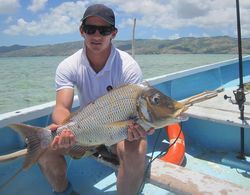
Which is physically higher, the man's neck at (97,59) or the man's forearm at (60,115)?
the man's neck at (97,59)

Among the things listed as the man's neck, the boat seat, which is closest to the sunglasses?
the man's neck

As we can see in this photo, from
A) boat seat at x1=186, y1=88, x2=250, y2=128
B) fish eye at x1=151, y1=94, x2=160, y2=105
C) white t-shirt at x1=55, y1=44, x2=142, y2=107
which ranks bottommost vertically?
boat seat at x1=186, y1=88, x2=250, y2=128

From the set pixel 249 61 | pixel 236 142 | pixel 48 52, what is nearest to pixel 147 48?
pixel 48 52

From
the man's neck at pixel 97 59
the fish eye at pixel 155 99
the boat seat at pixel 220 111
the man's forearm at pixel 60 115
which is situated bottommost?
the boat seat at pixel 220 111

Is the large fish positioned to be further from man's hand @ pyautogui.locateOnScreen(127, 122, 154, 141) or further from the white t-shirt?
the white t-shirt

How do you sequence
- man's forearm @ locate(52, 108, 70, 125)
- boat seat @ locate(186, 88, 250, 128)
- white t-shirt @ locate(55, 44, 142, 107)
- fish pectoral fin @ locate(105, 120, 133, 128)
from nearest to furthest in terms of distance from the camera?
fish pectoral fin @ locate(105, 120, 133, 128) → man's forearm @ locate(52, 108, 70, 125) → white t-shirt @ locate(55, 44, 142, 107) → boat seat @ locate(186, 88, 250, 128)

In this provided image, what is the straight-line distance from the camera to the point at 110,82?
2.83 m

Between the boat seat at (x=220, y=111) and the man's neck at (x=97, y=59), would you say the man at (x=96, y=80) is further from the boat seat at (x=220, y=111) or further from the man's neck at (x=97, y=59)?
the boat seat at (x=220, y=111)

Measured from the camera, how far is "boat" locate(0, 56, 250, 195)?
95.7 inches

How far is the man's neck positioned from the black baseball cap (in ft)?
1.11

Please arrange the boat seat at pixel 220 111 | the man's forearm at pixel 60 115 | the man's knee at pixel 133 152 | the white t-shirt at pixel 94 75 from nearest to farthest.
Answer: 1. the man's knee at pixel 133 152
2. the man's forearm at pixel 60 115
3. the white t-shirt at pixel 94 75
4. the boat seat at pixel 220 111

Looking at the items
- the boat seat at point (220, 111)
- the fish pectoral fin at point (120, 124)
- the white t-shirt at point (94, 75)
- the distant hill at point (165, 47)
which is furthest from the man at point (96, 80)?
the distant hill at point (165, 47)

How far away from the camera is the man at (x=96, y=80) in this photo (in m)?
2.44

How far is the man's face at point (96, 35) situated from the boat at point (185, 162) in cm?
96
